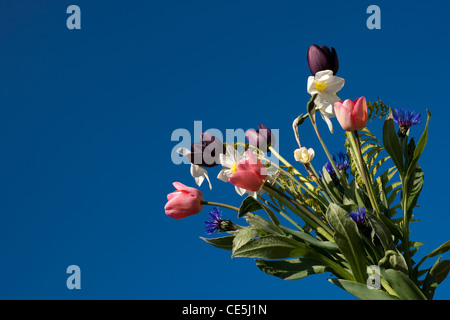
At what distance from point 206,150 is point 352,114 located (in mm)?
335

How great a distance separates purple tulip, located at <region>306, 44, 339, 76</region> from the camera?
3.81 feet

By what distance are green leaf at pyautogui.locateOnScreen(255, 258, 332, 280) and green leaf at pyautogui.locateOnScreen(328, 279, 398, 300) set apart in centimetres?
8

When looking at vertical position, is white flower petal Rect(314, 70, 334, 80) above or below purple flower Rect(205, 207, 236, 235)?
above

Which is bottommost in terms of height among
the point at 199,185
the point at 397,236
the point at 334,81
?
the point at 397,236

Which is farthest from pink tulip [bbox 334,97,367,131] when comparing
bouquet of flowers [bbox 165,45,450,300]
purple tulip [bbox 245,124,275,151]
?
purple tulip [bbox 245,124,275,151]

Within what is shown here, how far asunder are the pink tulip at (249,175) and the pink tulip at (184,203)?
4.8 inches

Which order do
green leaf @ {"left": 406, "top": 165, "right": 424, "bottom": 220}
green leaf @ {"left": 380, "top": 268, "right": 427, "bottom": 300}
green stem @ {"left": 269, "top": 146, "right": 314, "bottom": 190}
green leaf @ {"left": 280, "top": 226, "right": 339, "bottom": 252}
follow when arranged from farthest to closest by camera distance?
green stem @ {"left": 269, "top": 146, "right": 314, "bottom": 190}
green leaf @ {"left": 406, "top": 165, "right": 424, "bottom": 220}
green leaf @ {"left": 280, "top": 226, "right": 339, "bottom": 252}
green leaf @ {"left": 380, "top": 268, "right": 427, "bottom": 300}

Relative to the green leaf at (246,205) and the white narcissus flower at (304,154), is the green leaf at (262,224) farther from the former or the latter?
the white narcissus flower at (304,154)

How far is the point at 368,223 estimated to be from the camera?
39.8 inches

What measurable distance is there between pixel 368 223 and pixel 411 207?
7.2 inches

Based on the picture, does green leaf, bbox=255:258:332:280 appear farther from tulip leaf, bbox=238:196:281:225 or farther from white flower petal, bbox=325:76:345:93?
white flower petal, bbox=325:76:345:93

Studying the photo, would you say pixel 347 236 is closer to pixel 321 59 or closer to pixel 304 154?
pixel 304 154
